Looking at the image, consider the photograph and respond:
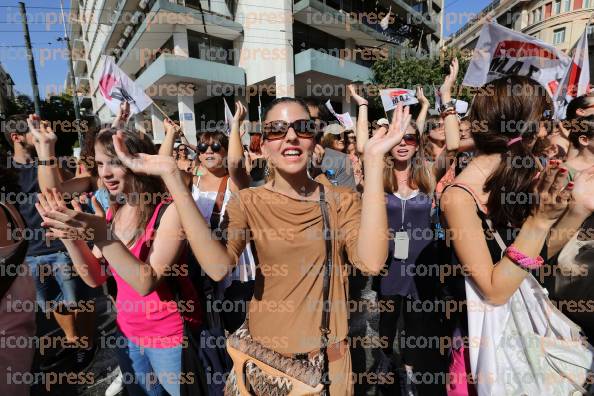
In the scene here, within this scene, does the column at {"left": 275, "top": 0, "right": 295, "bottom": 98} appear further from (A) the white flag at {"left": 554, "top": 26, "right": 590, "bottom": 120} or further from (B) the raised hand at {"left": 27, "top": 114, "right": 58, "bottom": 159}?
(B) the raised hand at {"left": 27, "top": 114, "right": 58, "bottom": 159}

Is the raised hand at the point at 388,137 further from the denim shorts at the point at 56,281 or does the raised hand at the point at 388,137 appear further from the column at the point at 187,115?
the column at the point at 187,115

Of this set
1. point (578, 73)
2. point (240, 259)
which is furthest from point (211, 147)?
point (578, 73)

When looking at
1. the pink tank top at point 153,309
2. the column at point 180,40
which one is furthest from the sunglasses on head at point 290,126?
the column at point 180,40

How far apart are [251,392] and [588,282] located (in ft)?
5.73

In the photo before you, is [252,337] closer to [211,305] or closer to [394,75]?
[211,305]

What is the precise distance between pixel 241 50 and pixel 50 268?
14.6 m

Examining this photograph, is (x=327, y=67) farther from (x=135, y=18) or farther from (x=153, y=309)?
(x=153, y=309)

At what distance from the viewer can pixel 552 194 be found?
1.24 m

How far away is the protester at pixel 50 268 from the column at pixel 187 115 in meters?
11.3

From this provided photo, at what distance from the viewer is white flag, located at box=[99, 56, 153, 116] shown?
3.98 meters

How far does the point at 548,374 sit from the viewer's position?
1351mm

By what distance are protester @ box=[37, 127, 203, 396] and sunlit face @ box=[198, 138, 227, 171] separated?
1.52 m

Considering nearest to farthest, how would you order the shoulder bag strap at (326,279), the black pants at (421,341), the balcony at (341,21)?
1. the shoulder bag strap at (326,279)
2. the black pants at (421,341)
3. the balcony at (341,21)

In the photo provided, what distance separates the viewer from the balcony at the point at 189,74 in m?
12.7
